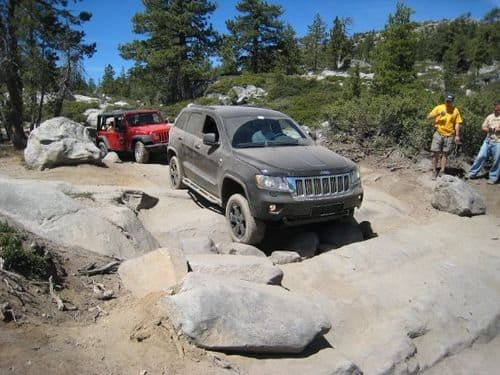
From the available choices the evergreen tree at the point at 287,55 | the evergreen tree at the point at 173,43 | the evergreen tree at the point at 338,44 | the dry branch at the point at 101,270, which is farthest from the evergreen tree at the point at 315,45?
the dry branch at the point at 101,270

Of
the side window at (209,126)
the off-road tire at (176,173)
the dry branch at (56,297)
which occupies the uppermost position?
the side window at (209,126)

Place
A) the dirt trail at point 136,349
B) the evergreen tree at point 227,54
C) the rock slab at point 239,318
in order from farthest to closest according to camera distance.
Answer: the evergreen tree at point 227,54
the rock slab at point 239,318
the dirt trail at point 136,349

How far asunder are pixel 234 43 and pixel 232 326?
45.2m

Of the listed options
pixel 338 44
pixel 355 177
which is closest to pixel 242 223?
pixel 355 177

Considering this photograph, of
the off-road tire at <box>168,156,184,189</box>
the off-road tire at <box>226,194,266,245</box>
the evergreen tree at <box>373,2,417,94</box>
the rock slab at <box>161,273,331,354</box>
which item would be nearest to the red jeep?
the off-road tire at <box>168,156,184,189</box>

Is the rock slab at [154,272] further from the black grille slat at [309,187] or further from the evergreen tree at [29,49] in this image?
the evergreen tree at [29,49]

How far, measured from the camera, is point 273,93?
35.4 meters

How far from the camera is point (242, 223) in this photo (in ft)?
22.0

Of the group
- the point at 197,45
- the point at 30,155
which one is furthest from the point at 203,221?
the point at 197,45

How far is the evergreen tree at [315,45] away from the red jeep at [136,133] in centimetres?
6238

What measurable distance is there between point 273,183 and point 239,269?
5.32 ft

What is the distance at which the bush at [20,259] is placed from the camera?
4.29m

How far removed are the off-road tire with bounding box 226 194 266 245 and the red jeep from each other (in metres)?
6.98

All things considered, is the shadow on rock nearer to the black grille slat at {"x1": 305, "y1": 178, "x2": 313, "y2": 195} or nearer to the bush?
the black grille slat at {"x1": 305, "y1": 178, "x2": 313, "y2": 195}
